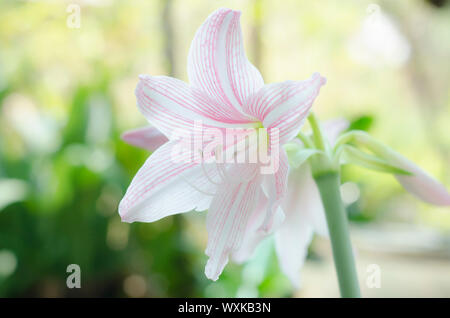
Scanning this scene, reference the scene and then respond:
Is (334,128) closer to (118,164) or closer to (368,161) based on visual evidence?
(368,161)

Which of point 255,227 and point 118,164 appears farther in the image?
point 118,164

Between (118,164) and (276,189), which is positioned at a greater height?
(118,164)

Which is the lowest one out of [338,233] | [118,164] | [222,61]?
[338,233]

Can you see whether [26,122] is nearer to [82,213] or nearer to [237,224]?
[82,213]

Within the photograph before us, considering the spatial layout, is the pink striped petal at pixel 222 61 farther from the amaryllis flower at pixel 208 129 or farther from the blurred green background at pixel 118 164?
the blurred green background at pixel 118 164

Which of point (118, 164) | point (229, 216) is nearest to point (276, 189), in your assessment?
point (229, 216)

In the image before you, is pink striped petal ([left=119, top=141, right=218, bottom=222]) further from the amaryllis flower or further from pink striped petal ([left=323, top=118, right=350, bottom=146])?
pink striped petal ([left=323, top=118, right=350, bottom=146])
